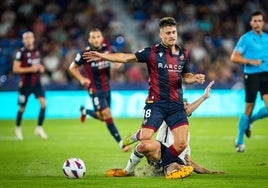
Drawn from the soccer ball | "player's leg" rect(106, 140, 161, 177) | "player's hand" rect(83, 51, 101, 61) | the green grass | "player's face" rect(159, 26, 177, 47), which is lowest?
the green grass

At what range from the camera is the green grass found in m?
10.1

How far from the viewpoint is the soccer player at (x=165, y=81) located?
10.8 meters

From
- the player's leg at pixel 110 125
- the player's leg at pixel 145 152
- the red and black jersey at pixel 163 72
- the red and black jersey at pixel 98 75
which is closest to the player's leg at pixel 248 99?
the player's leg at pixel 110 125

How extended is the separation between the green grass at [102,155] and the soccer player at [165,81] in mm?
778

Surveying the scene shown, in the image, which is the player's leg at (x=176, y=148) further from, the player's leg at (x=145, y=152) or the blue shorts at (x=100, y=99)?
the blue shorts at (x=100, y=99)

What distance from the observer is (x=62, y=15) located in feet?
96.3

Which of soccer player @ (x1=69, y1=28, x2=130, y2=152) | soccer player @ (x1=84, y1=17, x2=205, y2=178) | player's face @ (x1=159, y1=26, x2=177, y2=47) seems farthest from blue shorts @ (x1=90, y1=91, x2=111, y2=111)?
player's face @ (x1=159, y1=26, x2=177, y2=47)

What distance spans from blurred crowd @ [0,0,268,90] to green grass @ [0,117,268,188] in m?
3.44

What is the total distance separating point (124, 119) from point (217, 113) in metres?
3.32

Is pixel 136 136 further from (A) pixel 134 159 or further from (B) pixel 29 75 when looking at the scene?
(B) pixel 29 75

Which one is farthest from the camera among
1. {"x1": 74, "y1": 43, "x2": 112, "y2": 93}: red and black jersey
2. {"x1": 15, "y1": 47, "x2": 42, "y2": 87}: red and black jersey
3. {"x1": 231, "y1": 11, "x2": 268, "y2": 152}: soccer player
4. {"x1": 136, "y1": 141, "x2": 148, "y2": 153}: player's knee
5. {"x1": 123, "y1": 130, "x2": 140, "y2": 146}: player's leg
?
{"x1": 15, "y1": 47, "x2": 42, "y2": 87}: red and black jersey

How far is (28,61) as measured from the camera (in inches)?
726

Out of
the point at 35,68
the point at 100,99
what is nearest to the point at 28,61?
the point at 35,68

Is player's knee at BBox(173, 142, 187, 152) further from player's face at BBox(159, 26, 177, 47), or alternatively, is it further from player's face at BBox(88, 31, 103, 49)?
player's face at BBox(88, 31, 103, 49)
